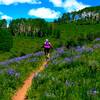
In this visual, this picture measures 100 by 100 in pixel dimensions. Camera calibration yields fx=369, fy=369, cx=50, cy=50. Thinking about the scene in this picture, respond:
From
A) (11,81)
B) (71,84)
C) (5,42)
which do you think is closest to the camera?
(71,84)

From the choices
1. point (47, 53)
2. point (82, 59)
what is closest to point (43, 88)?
point (82, 59)

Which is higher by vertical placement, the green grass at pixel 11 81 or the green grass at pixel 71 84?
the green grass at pixel 71 84

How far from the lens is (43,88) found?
1478cm

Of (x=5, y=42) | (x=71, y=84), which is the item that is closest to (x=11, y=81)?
(x=71, y=84)

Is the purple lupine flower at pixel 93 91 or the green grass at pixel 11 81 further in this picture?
the green grass at pixel 11 81

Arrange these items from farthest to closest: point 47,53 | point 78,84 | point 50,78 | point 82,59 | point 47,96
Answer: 1. point 47,53
2. point 82,59
3. point 50,78
4. point 78,84
5. point 47,96

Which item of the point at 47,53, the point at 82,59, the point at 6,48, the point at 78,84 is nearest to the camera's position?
the point at 78,84

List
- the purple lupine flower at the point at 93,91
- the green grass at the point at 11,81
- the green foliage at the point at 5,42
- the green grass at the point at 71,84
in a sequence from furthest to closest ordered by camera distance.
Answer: the green foliage at the point at 5,42
the green grass at the point at 11,81
the green grass at the point at 71,84
the purple lupine flower at the point at 93,91

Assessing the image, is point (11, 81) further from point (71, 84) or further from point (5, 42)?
point (5, 42)

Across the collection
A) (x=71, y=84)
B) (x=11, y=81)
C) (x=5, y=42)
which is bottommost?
(x=5, y=42)

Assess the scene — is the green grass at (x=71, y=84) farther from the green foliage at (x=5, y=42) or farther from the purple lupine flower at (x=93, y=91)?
the green foliage at (x=5, y=42)

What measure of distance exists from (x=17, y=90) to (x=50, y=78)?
6.14ft

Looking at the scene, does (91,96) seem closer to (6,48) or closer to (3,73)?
(3,73)

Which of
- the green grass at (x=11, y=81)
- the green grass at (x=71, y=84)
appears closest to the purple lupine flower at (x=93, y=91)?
the green grass at (x=71, y=84)
